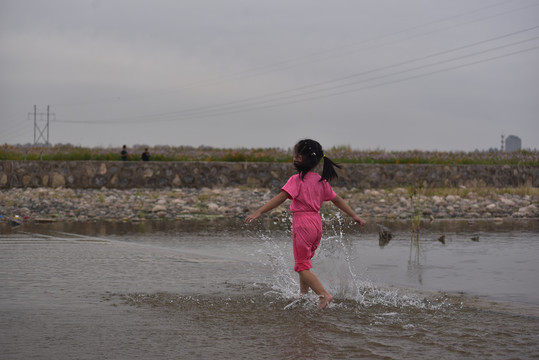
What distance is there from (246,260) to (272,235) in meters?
3.06

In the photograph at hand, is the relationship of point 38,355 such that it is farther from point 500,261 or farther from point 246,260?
point 500,261

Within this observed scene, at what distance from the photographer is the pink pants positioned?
237 inches

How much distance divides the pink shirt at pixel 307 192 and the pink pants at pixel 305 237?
0.24 ft

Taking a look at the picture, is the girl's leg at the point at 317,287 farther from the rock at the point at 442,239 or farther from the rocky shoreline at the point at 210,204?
the rocky shoreline at the point at 210,204

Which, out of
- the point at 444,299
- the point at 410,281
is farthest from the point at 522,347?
the point at 410,281

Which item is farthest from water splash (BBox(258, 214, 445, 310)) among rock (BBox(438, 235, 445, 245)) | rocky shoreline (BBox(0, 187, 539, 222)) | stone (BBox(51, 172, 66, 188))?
stone (BBox(51, 172, 66, 188))

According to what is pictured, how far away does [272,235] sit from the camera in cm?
1186

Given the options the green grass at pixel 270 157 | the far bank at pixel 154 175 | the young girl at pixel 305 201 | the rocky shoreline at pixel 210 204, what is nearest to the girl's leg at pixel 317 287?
the young girl at pixel 305 201

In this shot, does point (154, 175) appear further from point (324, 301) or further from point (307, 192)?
point (324, 301)

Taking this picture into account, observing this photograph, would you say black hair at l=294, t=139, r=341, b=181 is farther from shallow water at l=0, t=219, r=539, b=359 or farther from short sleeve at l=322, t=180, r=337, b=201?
shallow water at l=0, t=219, r=539, b=359

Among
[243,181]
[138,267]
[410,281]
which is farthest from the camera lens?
[243,181]

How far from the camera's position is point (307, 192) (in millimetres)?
6168

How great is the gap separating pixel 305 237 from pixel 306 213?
0.73 ft

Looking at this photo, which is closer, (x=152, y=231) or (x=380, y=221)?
(x=152, y=231)
